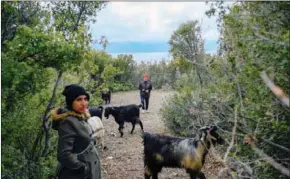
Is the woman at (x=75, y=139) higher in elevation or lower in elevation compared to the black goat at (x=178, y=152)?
higher

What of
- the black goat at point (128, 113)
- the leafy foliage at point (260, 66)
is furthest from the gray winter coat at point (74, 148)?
the black goat at point (128, 113)

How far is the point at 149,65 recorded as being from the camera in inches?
1298

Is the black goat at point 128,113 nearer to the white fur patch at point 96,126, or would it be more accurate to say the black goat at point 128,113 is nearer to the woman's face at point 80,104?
the white fur patch at point 96,126

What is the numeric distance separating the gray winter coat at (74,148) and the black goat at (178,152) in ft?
7.99

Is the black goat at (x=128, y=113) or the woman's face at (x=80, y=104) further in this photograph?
the black goat at (x=128, y=113)

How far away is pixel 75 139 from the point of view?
4145 mm

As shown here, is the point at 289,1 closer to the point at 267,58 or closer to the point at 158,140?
the point at 267,58

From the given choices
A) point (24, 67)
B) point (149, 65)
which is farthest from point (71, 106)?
point (149, 65)

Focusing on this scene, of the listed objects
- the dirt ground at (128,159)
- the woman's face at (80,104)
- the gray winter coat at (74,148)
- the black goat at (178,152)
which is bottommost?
the dirt ground at (128,159)

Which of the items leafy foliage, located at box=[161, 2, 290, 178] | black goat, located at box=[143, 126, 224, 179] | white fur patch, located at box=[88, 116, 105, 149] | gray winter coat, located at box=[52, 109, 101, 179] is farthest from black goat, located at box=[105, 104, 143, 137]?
gray winter coat, located at box=[52, 109, 101, 179]

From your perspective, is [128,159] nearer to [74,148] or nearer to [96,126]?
[96,126]

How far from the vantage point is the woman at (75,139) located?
4.04 meters

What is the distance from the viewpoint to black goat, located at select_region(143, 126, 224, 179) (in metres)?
6.31

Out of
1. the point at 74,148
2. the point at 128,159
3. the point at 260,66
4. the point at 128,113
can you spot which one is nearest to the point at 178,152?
the point at 74,148
